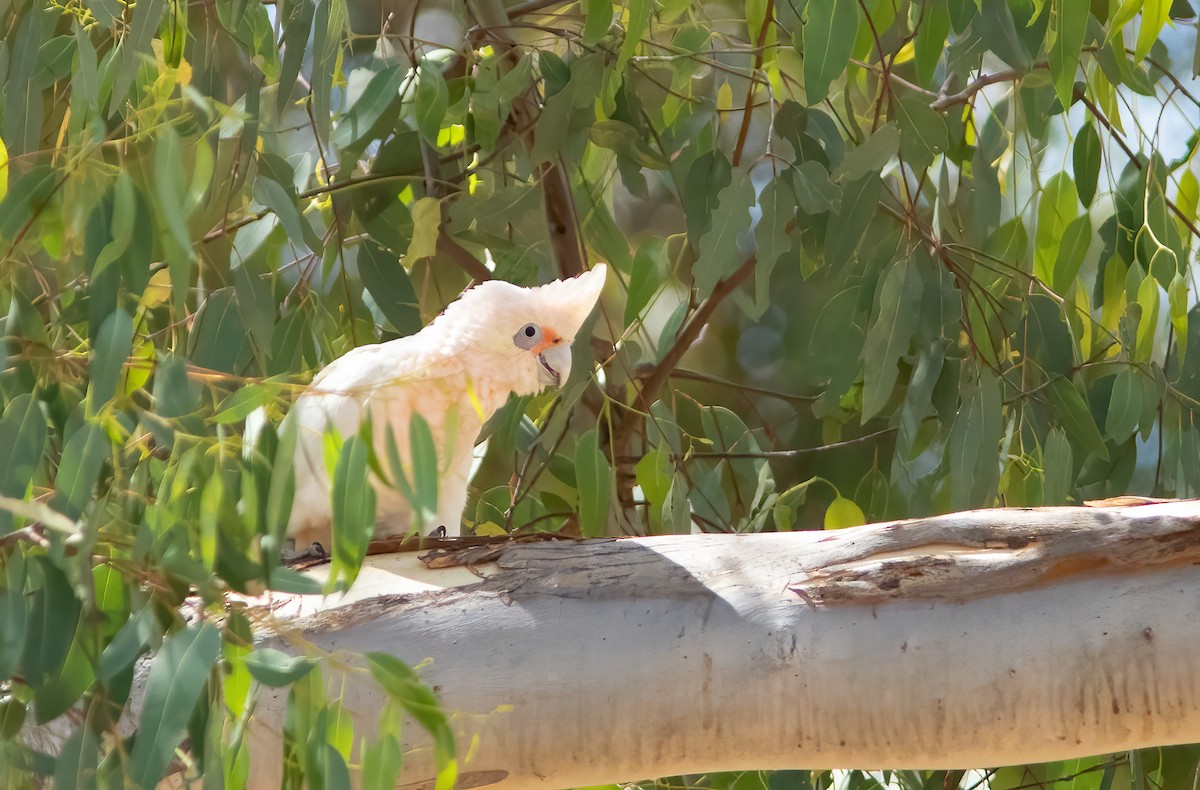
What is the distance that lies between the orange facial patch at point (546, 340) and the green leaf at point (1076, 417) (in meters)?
0.63

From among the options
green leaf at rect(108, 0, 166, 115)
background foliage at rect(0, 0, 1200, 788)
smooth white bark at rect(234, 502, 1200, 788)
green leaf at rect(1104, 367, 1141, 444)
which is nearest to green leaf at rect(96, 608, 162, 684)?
background foliage at rect(0, 0, 1200, 788)

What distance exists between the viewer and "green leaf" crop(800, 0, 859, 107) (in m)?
1.10

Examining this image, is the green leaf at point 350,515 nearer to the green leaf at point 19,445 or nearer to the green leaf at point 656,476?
the green leaf at point 19,445

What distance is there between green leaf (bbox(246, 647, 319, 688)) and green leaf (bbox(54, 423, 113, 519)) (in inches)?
5.6

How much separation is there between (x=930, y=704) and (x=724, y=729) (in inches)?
6.4

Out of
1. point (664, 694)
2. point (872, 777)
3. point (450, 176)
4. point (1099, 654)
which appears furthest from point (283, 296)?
point (1099, 654)

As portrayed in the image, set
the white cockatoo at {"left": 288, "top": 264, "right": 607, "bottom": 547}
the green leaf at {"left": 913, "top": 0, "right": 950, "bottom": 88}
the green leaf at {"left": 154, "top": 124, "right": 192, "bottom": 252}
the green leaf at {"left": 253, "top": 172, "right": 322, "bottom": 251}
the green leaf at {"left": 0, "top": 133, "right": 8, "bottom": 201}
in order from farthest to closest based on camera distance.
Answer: the white cockatoo at {"left": 288, "top": 264, "right": 607, "bottom": 547}, the green leaf at {"left": 913, "top": 0, "right": 950, "bottom": 88}, the green leaf at {"left": 253, "top": 172, "right": 322, "bottom": 251}, the green leaf at {"left": 0, "top": 133, "right": 8, "bottom": 201}, the green leaf at {"left": 154, "top": 124, "right": 192, "bottom": 252}

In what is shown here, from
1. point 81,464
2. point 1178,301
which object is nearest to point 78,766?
point 81,464

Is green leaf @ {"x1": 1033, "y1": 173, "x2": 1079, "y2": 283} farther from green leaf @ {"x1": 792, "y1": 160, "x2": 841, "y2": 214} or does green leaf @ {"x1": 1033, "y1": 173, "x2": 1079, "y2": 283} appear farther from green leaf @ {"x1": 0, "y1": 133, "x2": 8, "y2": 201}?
green leaf @ {"x1": 0, "y1": 133, "x2": 8, "y2": 201}

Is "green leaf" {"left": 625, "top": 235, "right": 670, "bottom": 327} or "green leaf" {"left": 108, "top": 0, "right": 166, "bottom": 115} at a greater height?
"green leaf" {"left": 108, "top": 0, "right": 166, "bottom": 115}

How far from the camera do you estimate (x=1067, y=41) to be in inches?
46.5

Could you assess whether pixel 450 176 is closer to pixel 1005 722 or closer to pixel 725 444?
pixel 725 444

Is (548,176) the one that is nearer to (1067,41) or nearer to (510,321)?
(510,321)

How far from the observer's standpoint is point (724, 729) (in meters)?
1.01
